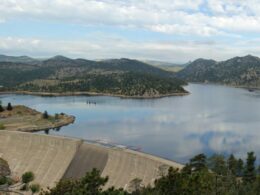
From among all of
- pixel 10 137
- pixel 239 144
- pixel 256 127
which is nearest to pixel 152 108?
pixel 256 127

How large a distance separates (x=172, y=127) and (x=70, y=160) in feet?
138

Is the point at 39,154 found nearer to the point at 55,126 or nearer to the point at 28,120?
the point at 55,126

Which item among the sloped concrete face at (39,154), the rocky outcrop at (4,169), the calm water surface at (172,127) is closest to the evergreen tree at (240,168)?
the calm water surface at (172,127)

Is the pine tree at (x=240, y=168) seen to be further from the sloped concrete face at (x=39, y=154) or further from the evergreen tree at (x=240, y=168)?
the sloped concrete face at (x=39, y=154)

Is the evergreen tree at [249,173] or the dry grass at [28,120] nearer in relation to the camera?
the evergreen tree at [249,173]

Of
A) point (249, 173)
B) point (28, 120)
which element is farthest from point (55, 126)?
point (249, 173)

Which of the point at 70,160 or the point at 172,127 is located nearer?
the point at 70,160

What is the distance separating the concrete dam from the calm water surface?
15.5m

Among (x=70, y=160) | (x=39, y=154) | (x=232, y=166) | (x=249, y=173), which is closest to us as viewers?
(x=249, y=173)

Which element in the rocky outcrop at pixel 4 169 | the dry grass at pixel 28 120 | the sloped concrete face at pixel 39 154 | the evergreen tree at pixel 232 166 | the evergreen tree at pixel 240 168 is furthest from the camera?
the dry grass at pixel 28 120

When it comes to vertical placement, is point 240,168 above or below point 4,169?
above

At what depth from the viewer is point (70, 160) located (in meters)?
44.8

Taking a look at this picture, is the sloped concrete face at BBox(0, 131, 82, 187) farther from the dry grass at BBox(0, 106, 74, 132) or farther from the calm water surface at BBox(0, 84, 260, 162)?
the dry grass at BBox(0, 106, 74, 132)

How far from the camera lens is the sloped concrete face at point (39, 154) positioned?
143 feet
